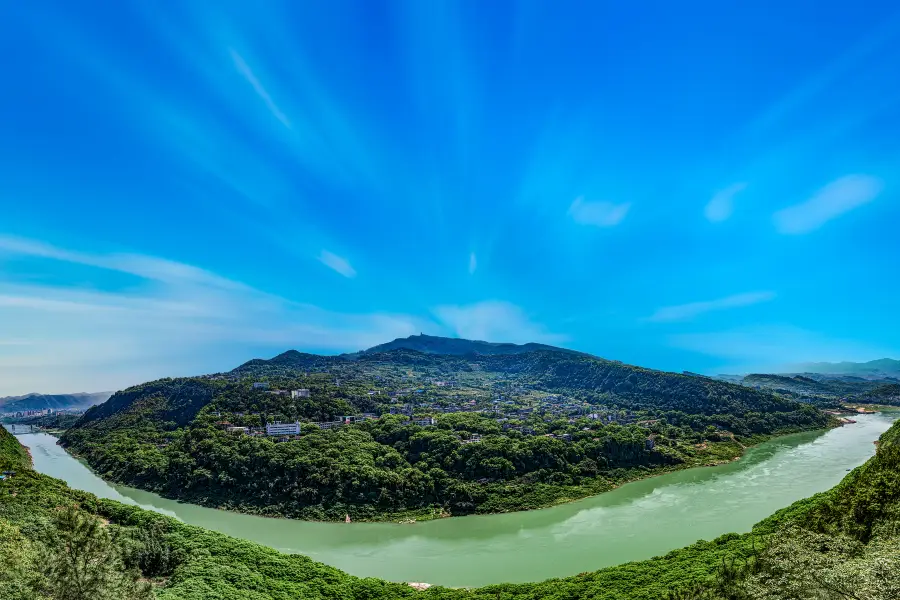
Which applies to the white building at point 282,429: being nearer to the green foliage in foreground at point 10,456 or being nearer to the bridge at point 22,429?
the green foliage in foreground at point 10,456

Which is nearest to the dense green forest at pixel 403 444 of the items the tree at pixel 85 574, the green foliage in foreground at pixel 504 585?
the green foliage in foreground at pixel 504 585

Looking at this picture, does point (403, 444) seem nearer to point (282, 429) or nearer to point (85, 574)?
point (282, 429)

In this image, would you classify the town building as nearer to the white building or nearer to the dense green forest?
the white building

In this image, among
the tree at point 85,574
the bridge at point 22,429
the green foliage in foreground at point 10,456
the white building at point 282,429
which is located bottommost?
the bridge at point 22,429

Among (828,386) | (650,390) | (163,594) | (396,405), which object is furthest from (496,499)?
(828,386)

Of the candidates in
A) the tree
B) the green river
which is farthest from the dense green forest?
the tree

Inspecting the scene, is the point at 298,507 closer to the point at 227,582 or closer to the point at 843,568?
the point at 227,582

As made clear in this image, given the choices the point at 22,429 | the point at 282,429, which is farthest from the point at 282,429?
the point at 22,429
